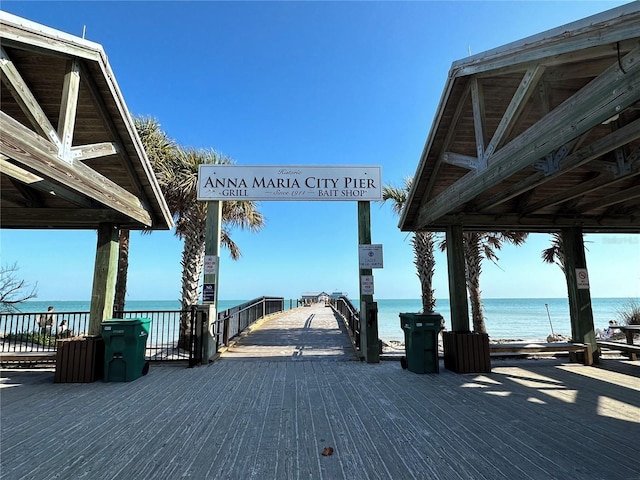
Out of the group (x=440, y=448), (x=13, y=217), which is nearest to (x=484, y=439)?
(x=440, y=448)

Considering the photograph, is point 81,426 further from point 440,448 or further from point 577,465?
point 577,465

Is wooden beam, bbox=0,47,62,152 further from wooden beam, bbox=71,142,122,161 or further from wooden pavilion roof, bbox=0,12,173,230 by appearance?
wooden beam, bbox=71,142,122,161

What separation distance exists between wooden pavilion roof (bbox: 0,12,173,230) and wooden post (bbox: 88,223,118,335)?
0.33 meters

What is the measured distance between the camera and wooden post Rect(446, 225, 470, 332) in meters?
6.74

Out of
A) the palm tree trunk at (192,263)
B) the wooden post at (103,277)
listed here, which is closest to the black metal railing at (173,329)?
the wooden post at (103,277)

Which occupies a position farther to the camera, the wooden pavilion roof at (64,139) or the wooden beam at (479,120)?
the wooden beam at (479,120)

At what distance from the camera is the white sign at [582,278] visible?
7496mm

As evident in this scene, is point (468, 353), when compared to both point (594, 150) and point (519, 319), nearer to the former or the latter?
point (594, 150)

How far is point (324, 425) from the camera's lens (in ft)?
12.3

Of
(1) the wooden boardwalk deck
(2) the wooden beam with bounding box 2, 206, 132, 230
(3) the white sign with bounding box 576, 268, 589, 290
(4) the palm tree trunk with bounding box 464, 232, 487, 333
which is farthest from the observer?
(4) the palm tree trunk with bounding box 464, 232, 487, 333

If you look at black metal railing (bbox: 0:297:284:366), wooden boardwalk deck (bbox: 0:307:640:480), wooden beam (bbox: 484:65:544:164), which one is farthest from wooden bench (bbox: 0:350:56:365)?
wooden beam (bbox: 484:65:544:164)

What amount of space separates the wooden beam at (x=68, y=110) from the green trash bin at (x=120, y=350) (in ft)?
9.80

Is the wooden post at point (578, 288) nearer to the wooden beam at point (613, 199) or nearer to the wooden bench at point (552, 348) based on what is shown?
the wooden bench at point (552, 348)

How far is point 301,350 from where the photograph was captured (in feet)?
28.0
